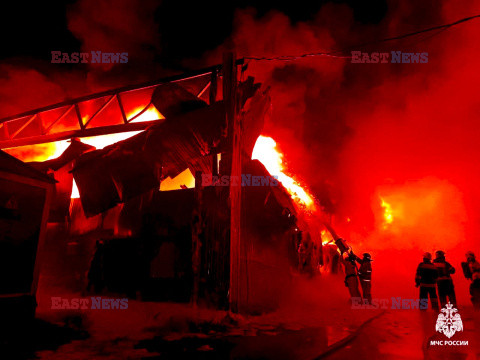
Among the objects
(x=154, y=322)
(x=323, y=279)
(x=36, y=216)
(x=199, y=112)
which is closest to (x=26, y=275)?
(x=36, y=216)

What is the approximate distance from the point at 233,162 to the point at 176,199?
213cm

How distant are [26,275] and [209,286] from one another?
3937mm

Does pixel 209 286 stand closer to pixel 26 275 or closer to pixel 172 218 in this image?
pixel 172 218

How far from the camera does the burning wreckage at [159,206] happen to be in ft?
23.3

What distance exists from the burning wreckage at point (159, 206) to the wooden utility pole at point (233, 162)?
0.10 ft

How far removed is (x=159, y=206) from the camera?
9.48 metres

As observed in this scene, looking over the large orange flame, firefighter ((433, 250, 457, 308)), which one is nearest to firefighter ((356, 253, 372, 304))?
firefighter ((433, 250, 457, 308))

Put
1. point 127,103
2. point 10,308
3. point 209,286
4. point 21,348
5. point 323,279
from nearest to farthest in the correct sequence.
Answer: point 21,348 < point 10,308 < point 209,286 < point 127,103 < point 323,279

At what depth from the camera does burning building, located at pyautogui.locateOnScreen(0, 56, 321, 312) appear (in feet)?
26.1

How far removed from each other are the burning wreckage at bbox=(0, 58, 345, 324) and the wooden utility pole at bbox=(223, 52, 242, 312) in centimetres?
3

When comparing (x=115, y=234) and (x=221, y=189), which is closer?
(x=221, y=189)

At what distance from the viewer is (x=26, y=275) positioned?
21.7 feet

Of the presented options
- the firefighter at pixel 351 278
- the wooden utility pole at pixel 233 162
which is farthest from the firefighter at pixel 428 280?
the wooden utility pole at pixel 233 162

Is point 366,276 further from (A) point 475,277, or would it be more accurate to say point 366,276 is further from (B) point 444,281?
(A) point 475,277
